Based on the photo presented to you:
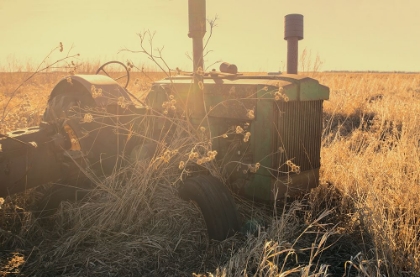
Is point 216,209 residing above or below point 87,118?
below

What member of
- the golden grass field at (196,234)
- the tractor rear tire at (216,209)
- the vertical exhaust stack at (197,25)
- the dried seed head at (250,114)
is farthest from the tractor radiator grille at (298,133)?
the vertical exhaust stack at (197,25)

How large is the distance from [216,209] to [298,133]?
3.13ft

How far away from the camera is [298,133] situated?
3.20 meters

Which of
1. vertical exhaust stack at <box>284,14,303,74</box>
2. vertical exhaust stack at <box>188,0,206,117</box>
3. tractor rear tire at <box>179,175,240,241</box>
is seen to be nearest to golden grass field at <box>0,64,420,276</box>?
tractor rear tire at <box>179,175,240,241</box>

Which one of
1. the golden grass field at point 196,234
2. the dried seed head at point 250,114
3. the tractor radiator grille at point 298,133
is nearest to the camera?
the golden grass field at point 196,234

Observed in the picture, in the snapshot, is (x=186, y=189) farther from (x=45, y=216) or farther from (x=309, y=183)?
(x=45, y=216)

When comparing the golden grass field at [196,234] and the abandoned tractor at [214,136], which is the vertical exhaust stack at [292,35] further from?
the golden grass field at [196,234]

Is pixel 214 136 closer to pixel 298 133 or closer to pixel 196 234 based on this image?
pixel 298 133

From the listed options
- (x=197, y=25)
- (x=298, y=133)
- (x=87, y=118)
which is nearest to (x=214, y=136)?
(x=298, y=133)

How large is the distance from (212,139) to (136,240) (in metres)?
1.06

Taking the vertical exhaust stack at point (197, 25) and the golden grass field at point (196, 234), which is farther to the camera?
the vertical exhaust stack at point (197, 25)

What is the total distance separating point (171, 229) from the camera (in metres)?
3.07

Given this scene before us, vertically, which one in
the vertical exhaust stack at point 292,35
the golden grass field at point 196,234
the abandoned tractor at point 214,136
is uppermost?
the vertical exhaust stack at point 292,35

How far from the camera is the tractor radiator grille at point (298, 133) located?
3.04m
